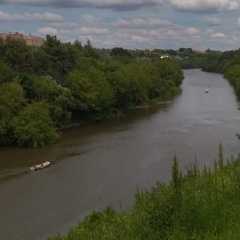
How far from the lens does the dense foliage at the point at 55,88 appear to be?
3002cm

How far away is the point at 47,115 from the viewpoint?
31.3 m

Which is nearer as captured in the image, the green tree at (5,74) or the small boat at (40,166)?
the small boat at (40,166)

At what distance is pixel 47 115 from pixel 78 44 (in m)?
22.4

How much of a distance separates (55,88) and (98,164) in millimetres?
13895

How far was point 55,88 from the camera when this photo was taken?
35.7 metres

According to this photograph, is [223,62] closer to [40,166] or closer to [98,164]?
[98,164]

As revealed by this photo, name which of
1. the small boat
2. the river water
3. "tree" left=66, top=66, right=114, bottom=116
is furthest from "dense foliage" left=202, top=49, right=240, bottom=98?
the small boat

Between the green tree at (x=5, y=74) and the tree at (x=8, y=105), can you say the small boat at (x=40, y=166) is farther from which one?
the green tree at (x=5, y=74)

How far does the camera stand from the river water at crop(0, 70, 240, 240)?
16.3 m

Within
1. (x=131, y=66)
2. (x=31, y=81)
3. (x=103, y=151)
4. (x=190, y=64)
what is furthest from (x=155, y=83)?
(x=190, y=64)

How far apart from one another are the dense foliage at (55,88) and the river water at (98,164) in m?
1.48

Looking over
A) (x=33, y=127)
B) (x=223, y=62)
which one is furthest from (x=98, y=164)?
(x=223, y=62)

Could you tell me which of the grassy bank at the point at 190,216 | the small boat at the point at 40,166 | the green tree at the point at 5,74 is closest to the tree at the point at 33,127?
the green tree at the point at 5,74

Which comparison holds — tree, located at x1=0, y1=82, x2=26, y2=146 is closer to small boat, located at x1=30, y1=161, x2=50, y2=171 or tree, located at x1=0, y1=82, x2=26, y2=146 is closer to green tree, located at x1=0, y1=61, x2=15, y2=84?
green tree, located at x1=0, y1=61, x2=15, y2=84
